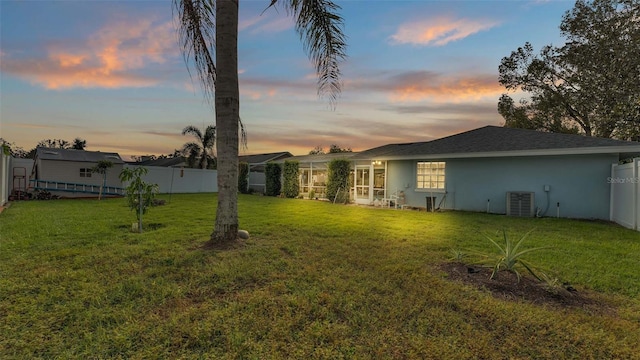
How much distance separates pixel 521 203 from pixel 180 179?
78.3ft

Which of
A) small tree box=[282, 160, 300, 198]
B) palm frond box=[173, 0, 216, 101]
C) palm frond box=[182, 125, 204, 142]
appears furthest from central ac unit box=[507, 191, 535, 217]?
palm frond box=[182, 125, 204, 142]

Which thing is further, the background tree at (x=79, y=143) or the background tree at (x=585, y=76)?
the background tree at (x=79, y=143)

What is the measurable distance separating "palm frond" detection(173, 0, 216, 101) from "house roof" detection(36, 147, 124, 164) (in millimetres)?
18432

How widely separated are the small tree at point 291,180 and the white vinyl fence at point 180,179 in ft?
20.3

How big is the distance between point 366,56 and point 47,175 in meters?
21.0

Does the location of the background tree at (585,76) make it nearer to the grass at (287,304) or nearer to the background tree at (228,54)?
the grass at (287,304)

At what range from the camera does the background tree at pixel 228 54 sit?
558cm

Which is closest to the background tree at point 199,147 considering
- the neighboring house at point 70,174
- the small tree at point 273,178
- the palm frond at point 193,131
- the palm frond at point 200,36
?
the palm frond at point 193,131

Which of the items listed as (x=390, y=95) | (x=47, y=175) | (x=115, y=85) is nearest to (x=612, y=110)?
(x=390, y=95)

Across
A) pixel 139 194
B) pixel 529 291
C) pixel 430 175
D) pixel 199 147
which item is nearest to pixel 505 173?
pixel 430 175

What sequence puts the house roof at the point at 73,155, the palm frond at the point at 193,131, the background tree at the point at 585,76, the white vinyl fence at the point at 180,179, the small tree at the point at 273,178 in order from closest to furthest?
the background tree at the point at 585,76 < the house roof at the point at 73,155 < the small tree at the point at 273,178 < the white vinyl fence at the point at 180,179 < the palm frond at the point at 193,131

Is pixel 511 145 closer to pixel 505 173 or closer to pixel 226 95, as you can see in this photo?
pixel 505 173

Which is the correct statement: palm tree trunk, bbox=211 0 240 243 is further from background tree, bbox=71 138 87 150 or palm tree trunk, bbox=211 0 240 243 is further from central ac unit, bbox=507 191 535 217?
background tree, bbox=71 138 87 150

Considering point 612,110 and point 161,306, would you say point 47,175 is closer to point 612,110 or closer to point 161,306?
point 161,306
